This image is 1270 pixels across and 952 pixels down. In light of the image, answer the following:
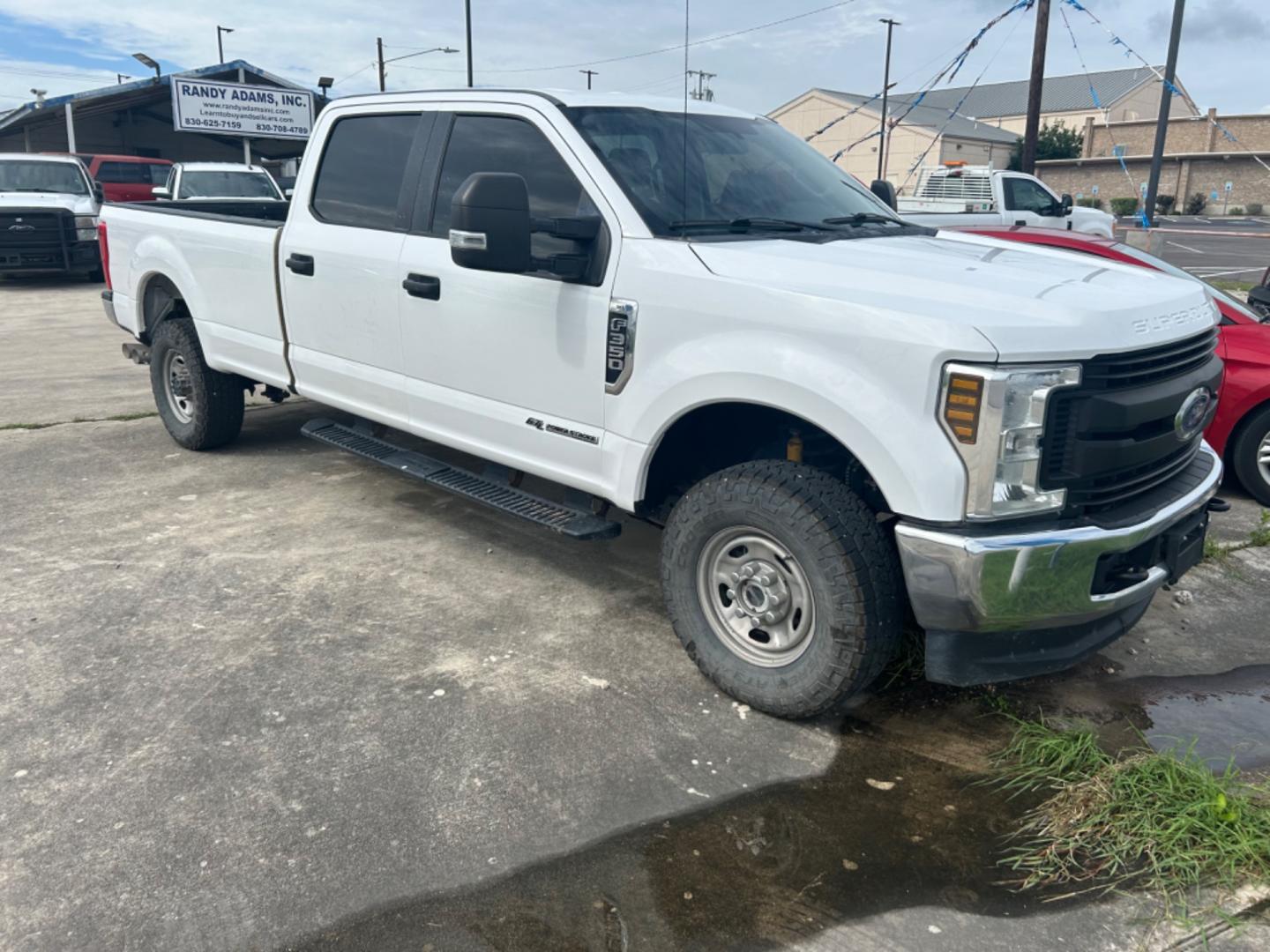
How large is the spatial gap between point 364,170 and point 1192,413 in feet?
12.1

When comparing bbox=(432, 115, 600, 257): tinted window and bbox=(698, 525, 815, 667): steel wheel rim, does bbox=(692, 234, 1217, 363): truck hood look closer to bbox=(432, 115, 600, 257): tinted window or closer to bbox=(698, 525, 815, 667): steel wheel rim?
bbox=(432, 115, 600, 257): tinted window

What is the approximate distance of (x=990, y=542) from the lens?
288 cm

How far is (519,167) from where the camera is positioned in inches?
163

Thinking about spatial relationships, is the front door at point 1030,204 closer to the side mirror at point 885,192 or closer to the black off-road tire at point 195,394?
the side mirror at point 885,192

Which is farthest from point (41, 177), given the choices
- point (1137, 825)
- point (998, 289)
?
point (1137, 825)

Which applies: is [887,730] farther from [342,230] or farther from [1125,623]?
[342,230]

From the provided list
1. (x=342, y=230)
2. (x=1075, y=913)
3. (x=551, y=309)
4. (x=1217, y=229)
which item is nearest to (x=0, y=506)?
(x=342, y=230)

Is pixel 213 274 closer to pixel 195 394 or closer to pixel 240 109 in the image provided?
pixel 195 394

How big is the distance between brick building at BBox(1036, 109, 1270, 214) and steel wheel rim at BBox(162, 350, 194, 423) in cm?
5325

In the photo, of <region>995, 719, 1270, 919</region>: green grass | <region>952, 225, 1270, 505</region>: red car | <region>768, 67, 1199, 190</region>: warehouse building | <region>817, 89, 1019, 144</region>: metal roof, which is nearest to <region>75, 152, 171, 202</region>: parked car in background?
<region>952, 225, 1270, 505</region>: red car

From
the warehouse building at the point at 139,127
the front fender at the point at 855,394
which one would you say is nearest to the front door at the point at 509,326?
the front fender at the point at 855,394

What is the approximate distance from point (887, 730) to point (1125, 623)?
879 mm

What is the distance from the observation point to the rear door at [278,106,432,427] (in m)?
4.63

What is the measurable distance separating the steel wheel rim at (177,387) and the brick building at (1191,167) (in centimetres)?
5325
